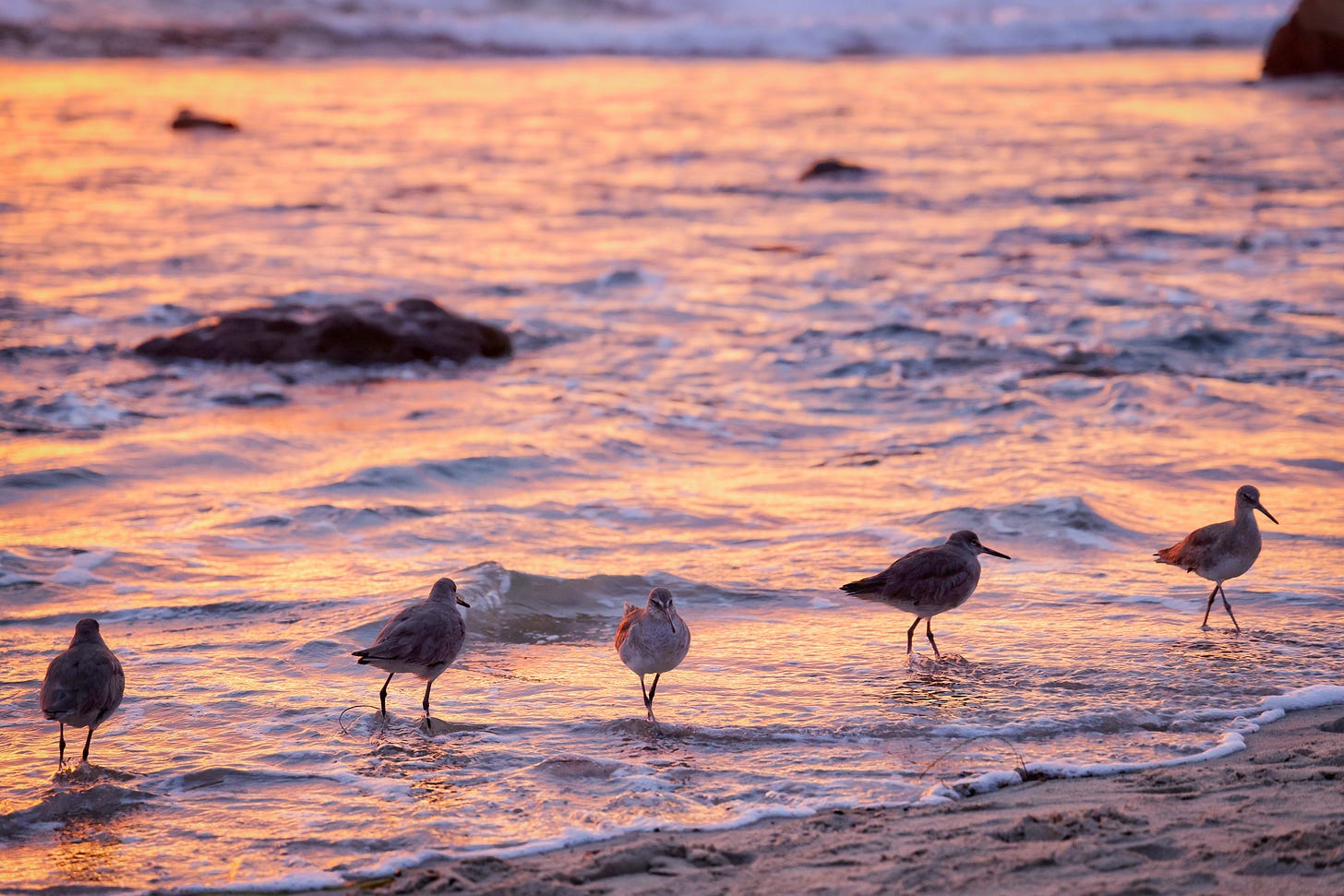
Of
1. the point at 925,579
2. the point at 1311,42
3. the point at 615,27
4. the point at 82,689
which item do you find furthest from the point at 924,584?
the point at 615,27

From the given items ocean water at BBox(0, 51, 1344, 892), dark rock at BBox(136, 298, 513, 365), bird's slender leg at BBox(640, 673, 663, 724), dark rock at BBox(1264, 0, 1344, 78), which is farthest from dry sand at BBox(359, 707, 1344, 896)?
dark rock at BBox(1264, 0, 1344, 78)

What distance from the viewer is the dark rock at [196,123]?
30219mm

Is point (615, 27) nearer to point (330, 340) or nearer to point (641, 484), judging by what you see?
point (330, 340)

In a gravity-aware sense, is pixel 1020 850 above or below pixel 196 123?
below

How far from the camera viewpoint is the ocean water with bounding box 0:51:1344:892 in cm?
590

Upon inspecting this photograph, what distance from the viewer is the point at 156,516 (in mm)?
9828

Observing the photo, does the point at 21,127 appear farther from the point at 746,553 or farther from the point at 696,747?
the point at 696,747

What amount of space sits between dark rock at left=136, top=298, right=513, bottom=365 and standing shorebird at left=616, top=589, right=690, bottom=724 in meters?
8.16

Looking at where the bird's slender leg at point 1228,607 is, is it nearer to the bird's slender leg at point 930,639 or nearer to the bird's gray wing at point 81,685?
the bird's slender leg at point 930,639

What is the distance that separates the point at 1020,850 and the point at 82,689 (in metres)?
3.78

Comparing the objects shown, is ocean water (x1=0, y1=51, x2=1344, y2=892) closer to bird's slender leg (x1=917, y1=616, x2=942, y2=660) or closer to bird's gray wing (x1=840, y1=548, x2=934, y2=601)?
bird's slender leg (x1=917, y1=616, x2=942, y2=660)

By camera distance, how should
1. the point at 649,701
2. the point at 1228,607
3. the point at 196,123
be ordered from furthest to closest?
1. the point at 196,123
2. the point at 1228,607
3. the point at 649,701

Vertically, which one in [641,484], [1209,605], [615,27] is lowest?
[641,484]

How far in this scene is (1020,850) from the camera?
189 inches
